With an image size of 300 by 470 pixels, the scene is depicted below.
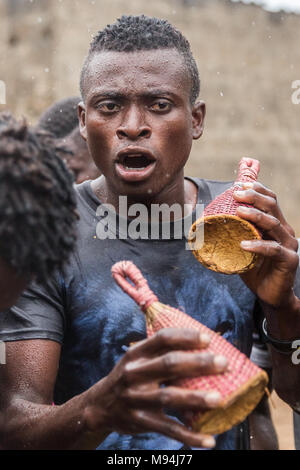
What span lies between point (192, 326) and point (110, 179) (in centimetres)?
105

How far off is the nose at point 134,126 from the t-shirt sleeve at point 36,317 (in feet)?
2.15

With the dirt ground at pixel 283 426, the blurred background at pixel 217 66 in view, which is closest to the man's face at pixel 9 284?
the dirt ground at pixel 283 426

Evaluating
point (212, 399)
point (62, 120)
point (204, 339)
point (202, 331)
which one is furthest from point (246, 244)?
point (62, 120)

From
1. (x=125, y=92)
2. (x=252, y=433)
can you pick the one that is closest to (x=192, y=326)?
(x=125, y=92)

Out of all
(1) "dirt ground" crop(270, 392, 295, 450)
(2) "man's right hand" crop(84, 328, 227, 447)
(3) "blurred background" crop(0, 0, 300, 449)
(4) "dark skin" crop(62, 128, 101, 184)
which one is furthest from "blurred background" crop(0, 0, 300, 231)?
(2) "man's right hand" crop(84, 328, 227, 447)

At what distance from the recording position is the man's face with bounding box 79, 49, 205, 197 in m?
2.51

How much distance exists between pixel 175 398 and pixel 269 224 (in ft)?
2.56

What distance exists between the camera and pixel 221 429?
1645 millimetres

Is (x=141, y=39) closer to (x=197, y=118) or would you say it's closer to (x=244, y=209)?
(x=197, y=118)

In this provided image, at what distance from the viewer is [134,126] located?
2.48 metres

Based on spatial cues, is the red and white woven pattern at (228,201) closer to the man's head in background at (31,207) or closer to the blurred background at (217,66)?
the man's head in background at (31,207)

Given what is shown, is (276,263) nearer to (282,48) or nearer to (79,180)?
(79,180)

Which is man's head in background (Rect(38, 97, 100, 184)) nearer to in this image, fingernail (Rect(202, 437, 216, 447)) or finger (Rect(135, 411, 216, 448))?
finger (Rect(135, 411, 216, 448))

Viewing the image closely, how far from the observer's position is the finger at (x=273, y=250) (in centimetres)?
206
